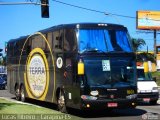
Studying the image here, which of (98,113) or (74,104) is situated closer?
(74,104)

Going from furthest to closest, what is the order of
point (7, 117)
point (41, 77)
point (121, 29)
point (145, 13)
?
1. point (145, 13)
2. point (41, 77)
3. point (121, 29)
4. point (7, 117)

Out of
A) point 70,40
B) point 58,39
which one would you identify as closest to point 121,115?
point 70,40

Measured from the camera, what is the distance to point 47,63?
2075cm

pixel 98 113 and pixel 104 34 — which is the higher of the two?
pixel 104 34

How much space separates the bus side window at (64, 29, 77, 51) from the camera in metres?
17.6

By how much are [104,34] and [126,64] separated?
1.48 m

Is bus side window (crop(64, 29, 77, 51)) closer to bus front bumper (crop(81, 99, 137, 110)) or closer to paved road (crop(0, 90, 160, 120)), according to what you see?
bus front bumper (crop(81, 99, 137, 110))

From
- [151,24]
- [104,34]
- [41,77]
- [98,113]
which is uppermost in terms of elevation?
[151,24]

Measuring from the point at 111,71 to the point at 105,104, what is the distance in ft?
4.20

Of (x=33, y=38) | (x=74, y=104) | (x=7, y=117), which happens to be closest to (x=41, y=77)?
(x=33, y=38)

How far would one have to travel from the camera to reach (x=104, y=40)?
17781 millimetres

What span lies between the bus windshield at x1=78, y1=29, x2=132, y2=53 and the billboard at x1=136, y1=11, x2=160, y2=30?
244 ft

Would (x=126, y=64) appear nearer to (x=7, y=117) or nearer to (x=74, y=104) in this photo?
(x=74, y=104)

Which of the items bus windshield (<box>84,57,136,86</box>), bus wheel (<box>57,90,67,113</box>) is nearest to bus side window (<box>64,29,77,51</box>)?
bus windshield (<box>84,57,136,86</box>)
